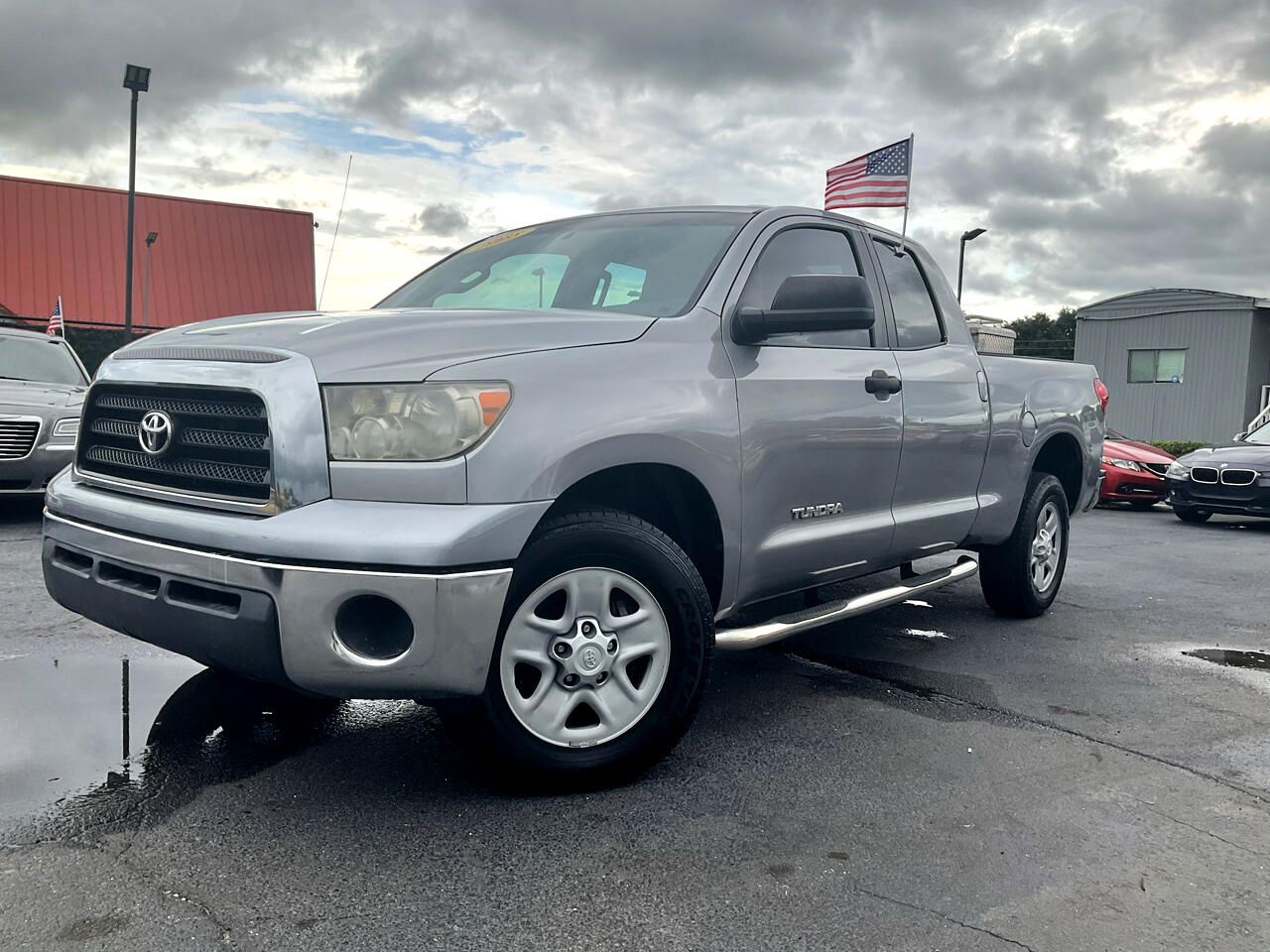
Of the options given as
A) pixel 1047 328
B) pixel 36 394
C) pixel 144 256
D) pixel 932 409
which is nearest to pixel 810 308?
pixel 932 409

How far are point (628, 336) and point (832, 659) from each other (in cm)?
221

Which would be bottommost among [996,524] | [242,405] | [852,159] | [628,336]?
[996,524]

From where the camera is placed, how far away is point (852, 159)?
1492 centimetres

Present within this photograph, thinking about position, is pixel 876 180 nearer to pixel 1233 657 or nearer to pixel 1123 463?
pixel 1123 463

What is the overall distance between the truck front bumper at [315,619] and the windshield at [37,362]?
768 cm

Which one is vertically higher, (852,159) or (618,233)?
(852,159)

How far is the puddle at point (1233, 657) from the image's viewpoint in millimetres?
5223

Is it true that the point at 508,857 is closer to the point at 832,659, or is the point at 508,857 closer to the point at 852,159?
the point at 832,659

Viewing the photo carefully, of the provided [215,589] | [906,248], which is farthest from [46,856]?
[906,248]

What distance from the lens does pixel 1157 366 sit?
1080 inches

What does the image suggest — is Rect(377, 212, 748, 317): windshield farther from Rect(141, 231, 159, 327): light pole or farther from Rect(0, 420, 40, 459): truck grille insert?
Rect(141, 231, 159, 327): light pole

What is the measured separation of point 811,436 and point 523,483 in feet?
4.48

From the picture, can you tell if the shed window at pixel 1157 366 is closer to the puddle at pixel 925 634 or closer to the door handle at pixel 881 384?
the puddle at pixel 925 634

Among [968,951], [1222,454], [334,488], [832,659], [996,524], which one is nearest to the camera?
[968,951]
